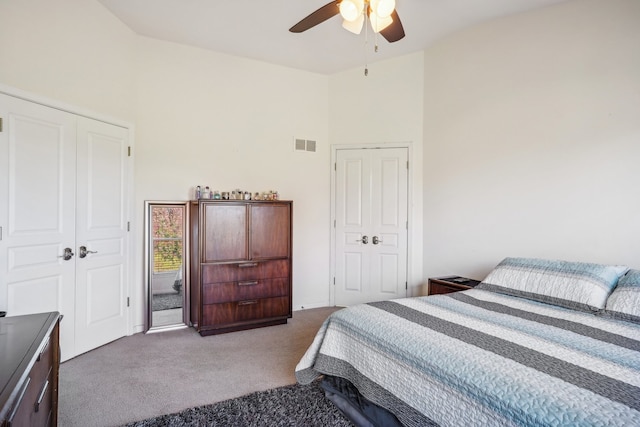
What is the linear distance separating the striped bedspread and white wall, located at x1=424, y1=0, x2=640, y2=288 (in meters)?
0.98

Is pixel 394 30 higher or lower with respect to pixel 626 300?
higher

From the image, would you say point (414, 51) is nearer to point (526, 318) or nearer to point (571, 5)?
point (571, 5)

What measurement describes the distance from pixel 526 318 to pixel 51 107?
367 cm

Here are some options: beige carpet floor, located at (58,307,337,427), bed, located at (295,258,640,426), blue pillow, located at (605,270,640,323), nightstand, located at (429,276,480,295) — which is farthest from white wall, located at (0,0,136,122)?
blue pillow, located at (605,270,640,323)

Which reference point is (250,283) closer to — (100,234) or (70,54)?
(100,234)

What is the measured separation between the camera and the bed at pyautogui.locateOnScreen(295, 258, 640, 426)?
1178 mm

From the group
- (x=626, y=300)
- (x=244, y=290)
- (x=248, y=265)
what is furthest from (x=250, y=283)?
(x=626, y=300)

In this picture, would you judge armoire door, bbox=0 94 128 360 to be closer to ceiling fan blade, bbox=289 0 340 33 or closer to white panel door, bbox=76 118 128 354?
white panel door, bbox=76 118 128 354

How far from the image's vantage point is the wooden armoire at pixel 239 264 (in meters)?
3.44

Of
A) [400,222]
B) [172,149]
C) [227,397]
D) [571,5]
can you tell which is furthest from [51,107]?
[571,5]

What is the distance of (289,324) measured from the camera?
3838 millimetres

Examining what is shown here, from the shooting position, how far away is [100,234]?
3.17 metres

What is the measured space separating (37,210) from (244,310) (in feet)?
6.51

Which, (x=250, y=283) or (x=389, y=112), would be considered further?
(x=389, y=112)
